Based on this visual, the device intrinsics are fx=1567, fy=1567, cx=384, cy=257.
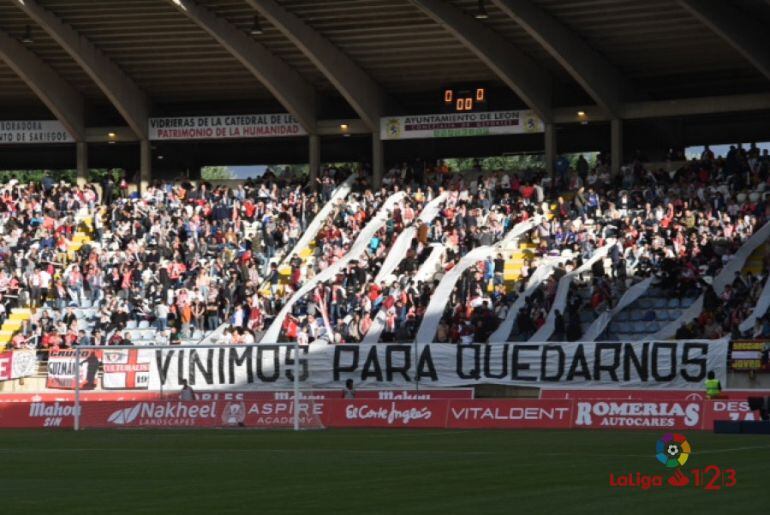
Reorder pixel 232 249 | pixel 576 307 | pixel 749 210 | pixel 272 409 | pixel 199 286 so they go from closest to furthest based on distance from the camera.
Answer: pixel 272 409 → pixel 576 307 → pixel 749 210 → pixel 199 286 → pixel 232 249

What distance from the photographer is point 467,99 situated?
171 feet

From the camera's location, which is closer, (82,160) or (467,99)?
(467,99)

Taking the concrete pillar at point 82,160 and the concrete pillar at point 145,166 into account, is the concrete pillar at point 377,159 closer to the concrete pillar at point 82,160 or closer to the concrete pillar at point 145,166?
the concrete pillar at point 145,166

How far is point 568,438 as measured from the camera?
2698cm

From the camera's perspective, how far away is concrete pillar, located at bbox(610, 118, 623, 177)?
162 feet

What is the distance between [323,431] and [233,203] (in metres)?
21.8

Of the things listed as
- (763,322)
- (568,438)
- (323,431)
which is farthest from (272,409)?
(763,322)

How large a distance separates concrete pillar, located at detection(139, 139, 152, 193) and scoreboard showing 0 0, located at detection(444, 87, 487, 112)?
11.4 metres

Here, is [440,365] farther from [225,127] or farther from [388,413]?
[225,127]

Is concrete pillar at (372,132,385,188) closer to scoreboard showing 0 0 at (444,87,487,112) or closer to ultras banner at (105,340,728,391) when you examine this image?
scoreboard showing 0 0 at (444,87,487,112)

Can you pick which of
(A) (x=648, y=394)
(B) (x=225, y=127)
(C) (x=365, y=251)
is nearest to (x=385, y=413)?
(A) (x=648, y=394)

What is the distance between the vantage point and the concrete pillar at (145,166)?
56.1m

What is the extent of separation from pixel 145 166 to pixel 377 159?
8793 millimetres

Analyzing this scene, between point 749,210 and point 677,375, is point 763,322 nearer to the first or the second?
point 677,375
